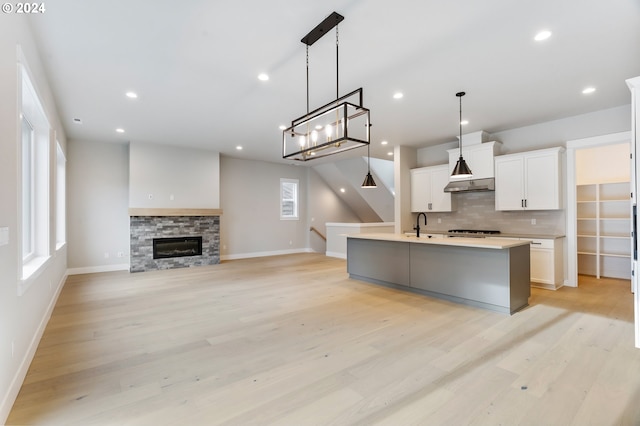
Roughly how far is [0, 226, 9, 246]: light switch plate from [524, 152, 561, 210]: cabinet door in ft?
21.2

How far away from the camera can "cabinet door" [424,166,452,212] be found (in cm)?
638

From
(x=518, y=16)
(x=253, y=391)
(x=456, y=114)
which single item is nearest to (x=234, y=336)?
(x=253, y=391)

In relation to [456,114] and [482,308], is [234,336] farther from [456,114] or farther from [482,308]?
[456,114]

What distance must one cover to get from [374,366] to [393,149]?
18.8ft

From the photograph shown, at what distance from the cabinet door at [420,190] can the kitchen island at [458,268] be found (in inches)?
83.0

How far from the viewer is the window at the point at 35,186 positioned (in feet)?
11.1

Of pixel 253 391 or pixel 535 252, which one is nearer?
pixel 253 391

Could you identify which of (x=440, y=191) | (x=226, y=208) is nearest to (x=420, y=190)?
(x=440, y=191)

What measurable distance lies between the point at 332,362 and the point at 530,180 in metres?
4.74

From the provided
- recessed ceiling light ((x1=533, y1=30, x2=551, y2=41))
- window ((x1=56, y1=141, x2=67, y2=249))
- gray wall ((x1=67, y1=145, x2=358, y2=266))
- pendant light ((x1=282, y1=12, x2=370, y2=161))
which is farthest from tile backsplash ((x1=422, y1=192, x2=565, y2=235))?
window ((x1=56, y1=141, x2=67, y2=249))

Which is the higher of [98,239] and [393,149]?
[393,149]

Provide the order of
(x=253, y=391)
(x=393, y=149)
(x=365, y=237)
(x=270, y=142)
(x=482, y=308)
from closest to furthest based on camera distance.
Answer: (x=253, y=391)
(x=482, y=308)
(x=365, y=237)
(x=270, y=142)
(x=393, y=149)

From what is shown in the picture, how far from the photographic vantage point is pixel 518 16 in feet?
8.29

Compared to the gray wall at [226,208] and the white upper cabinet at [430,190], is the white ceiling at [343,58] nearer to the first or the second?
the white upper cabinet at [430,190]
